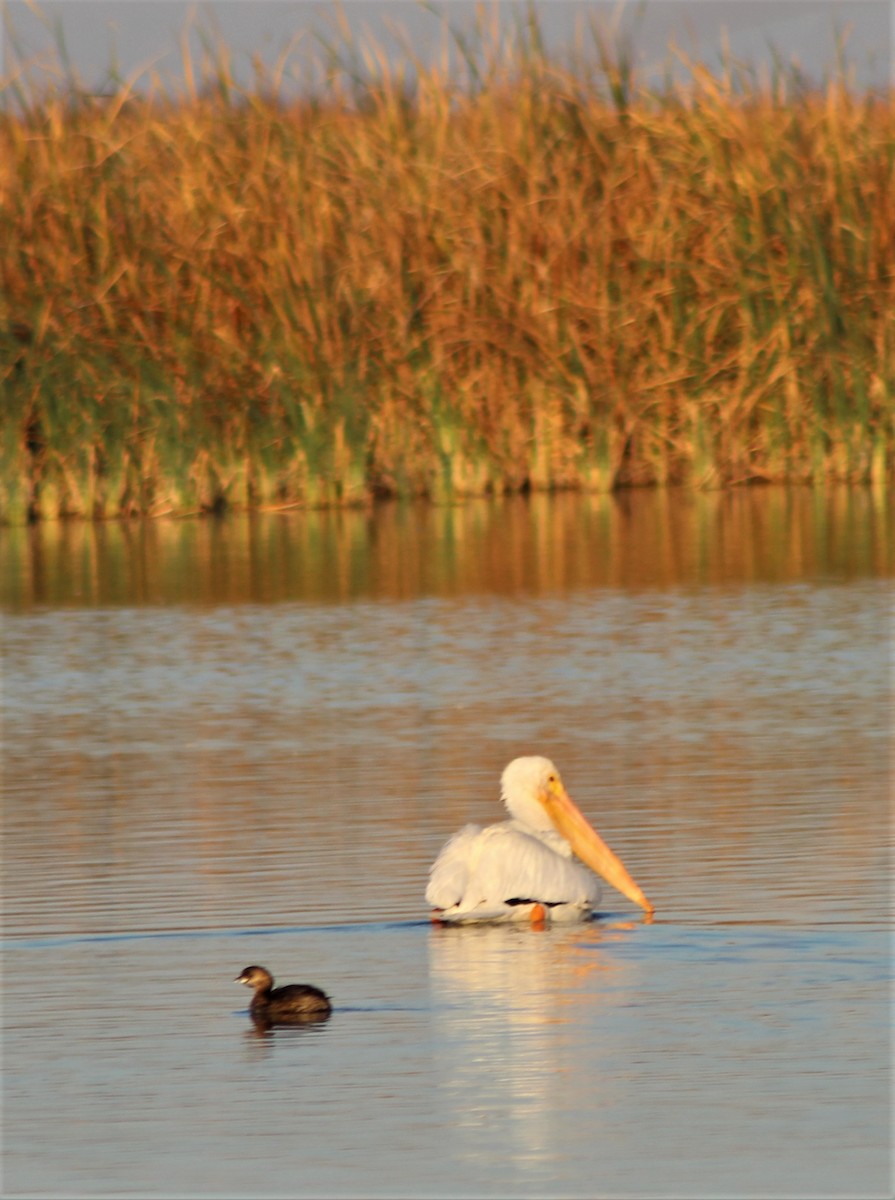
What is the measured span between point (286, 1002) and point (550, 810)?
63.6 inches

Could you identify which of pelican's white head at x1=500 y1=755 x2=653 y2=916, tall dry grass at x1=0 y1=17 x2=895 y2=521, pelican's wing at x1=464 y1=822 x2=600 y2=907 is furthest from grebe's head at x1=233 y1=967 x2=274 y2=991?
tall dry grass at x1=0 y1=17 x2=895 y2=521

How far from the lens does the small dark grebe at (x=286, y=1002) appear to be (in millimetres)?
4809

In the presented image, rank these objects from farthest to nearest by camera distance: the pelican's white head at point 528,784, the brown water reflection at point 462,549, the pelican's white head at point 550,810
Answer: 1. the brown water reflection at point 462,549
2. the pelican's white head at point 528,784
3. the pelican's white head at point 550,810

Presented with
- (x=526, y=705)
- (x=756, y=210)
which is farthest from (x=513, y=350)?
(x=526, y=705)

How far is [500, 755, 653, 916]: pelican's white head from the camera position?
605cm

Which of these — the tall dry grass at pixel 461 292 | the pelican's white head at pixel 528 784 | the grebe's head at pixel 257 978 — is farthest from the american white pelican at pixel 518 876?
the tall dry grass at pixel 461 292

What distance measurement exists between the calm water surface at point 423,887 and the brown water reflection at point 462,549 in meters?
0.13

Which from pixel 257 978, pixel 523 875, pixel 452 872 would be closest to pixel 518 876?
pixel 523 875

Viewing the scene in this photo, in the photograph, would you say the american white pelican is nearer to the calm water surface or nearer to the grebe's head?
the calm water surface

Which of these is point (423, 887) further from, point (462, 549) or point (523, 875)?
point (462, 549)

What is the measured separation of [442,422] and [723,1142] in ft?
39.8

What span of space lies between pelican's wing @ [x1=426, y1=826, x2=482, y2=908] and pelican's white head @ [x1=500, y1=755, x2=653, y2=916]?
319 millimetres

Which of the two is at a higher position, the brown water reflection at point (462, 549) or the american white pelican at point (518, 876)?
the brown water reflection at point (462, 549)

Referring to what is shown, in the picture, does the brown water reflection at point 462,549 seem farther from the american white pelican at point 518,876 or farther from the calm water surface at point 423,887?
the american white pelican at point 518,876
